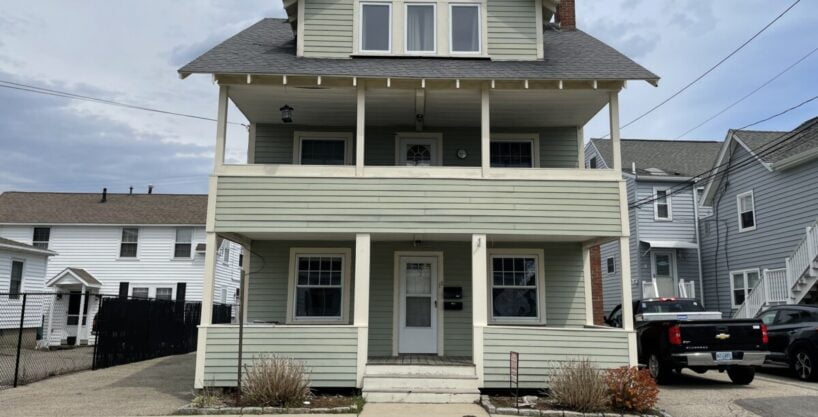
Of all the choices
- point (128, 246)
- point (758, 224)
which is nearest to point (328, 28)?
point (758, 224)

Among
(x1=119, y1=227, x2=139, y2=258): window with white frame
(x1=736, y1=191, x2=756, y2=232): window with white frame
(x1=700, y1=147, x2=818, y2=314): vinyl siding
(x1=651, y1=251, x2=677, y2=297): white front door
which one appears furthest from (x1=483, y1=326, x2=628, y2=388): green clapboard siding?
(x1=119, y1=227, x2=139, y2=258): window with white frame

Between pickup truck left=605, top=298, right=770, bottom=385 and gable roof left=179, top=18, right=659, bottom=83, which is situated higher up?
gable roof left=179, top=18, right=659, bottom=83

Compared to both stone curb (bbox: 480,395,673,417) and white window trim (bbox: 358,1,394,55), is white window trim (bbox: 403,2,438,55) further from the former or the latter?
stone curb (bbox: 480,395,673,417)

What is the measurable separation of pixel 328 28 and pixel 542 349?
7.21 metres

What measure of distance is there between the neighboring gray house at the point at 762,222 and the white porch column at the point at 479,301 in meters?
10.6

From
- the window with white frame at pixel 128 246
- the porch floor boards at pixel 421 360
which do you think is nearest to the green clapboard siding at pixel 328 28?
the porch floor boards at pixel 421 360

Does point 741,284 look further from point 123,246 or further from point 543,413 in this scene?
point 123,246

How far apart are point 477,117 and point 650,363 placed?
585 cm

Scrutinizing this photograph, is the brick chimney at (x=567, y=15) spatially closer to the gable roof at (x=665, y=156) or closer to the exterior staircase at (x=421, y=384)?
the exterior staircase at (x=421, y=384)

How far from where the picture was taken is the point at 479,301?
32.2ft

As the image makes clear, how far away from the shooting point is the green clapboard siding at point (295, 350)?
31.3ft

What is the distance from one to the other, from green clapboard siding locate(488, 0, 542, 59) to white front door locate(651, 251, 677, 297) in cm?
1464

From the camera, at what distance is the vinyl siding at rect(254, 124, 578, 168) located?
12.3m

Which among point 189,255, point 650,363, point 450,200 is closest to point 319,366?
point 450,200
